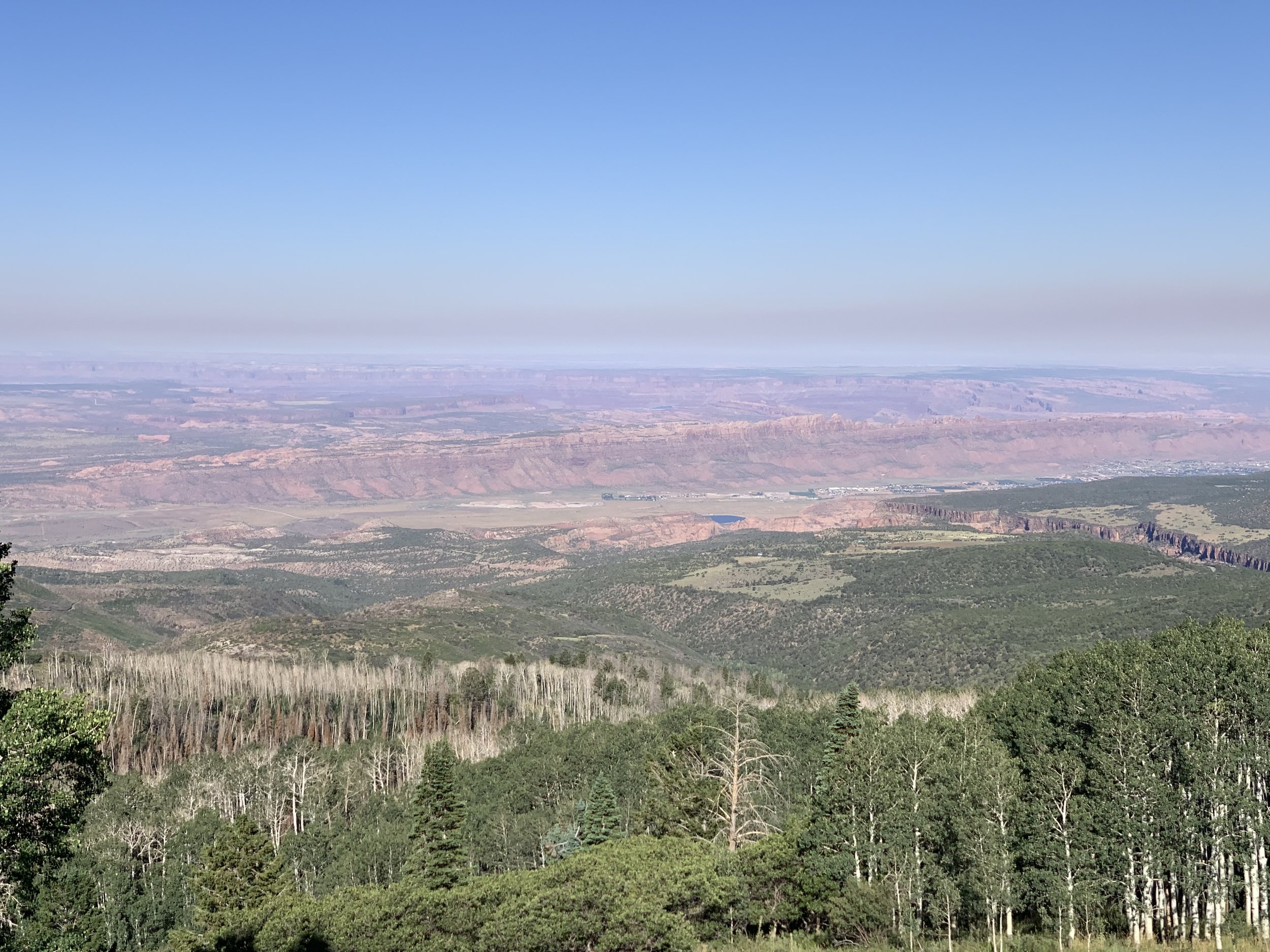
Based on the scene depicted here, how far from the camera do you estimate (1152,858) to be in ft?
92.0

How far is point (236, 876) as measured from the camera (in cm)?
4016

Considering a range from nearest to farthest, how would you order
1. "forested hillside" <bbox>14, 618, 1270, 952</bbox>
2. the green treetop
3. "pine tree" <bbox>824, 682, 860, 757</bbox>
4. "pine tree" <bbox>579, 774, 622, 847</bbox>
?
the green treetop → "forested hillside" <bbox>14, 618, 1270, 952</bbox> → "pine tree" <bbox>579, 774, 622, 847</bbox> → "pine tree" <bbox>824, 682, 860, 757</bbox>

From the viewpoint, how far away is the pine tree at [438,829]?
43.2 meters

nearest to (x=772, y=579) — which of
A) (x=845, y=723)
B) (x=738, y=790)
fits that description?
(x=845, y=723)

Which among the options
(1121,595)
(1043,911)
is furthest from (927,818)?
(1121,595)

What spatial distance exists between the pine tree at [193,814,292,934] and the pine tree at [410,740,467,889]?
18.5ft

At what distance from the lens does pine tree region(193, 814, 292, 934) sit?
1540 inches

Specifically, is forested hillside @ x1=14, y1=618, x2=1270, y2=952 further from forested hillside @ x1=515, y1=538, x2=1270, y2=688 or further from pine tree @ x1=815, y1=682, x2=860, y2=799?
forested hillside @ x1=515, y1=538, x2=1270, y2=688

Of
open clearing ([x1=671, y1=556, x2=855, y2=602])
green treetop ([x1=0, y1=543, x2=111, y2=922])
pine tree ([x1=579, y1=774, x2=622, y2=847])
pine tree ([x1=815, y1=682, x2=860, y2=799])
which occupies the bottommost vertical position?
open clearing ([x1=671, y1=556, x2=855, y2=602])

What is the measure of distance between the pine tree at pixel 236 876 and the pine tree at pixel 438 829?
5651 mm

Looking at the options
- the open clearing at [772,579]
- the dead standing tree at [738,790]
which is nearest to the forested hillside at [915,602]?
the open clearing at [772,579]

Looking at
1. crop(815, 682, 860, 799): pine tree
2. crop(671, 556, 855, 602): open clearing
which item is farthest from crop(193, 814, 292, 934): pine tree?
crop(671, 556, 855, 602): open clearing

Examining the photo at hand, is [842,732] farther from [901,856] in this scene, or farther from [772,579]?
[772,579]

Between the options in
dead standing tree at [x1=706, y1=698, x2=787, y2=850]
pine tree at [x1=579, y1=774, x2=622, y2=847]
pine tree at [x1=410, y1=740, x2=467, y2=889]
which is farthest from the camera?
pine tree at [x1=579, y1=774, x2=622, y2=847]
